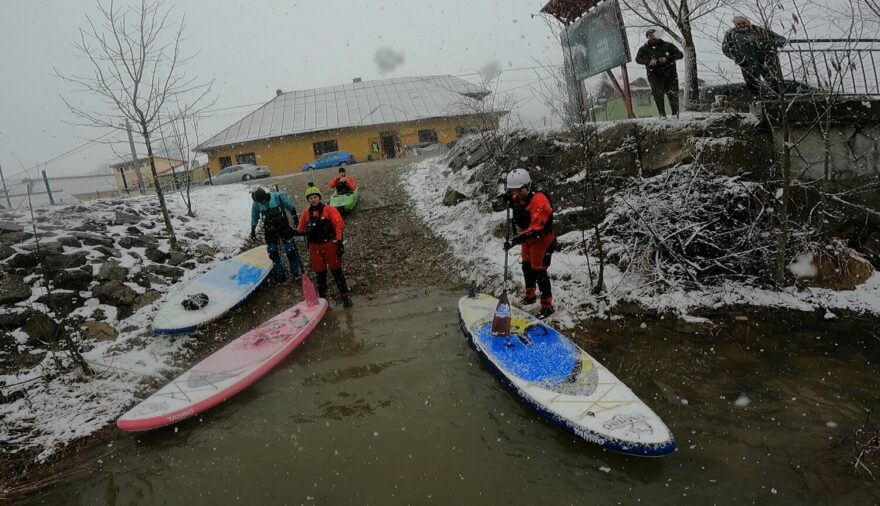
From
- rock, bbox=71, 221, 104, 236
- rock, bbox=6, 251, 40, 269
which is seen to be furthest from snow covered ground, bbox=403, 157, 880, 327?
rock, bbox=6, 251, 40, 269

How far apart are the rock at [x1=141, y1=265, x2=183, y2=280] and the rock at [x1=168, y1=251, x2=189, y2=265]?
0.72ft

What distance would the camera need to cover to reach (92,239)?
24.6ft

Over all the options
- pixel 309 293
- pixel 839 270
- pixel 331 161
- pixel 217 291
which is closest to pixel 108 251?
pixel 217 291

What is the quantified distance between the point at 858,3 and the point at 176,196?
1395 cm

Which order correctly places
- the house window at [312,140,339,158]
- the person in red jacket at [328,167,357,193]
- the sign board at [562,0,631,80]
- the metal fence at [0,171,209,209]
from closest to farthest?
the sign board at [562,0,631,80]
the person in red jacket at [328,167,357,193]
the metal fence at [0,171,209,209]
the house window at [312,140,339,158]

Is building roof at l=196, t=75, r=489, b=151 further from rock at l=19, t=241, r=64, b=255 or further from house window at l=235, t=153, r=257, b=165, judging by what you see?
rock at l=19, t=241, r=64, b=255

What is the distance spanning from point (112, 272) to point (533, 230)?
6.51m

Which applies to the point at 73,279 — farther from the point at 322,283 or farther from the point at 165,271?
the point at 322,283


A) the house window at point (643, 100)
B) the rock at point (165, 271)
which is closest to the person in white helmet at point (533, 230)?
the rock at point (165, 271)

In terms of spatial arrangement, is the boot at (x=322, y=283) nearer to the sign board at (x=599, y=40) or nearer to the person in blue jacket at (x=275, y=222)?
the person in blue jacket at (x=275, y=222)

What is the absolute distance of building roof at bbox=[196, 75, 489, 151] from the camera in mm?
27359

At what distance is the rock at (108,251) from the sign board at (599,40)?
8505 millimetres

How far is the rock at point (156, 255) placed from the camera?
25.5 ft

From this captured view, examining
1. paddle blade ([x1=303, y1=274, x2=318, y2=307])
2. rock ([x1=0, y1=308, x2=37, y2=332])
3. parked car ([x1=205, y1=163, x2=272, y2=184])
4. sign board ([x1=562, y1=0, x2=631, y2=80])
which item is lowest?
paddle blade ([x1=303, y1=274, x2=318, y2=307])
